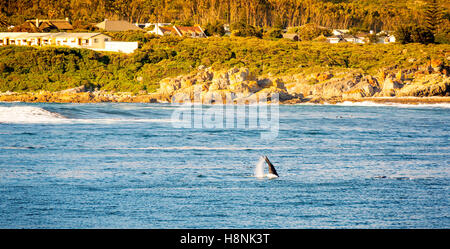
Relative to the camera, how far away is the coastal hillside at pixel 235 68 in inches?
2549

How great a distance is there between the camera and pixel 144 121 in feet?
126

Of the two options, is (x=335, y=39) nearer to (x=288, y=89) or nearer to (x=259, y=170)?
(x=288, y=89)

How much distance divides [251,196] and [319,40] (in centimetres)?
8945

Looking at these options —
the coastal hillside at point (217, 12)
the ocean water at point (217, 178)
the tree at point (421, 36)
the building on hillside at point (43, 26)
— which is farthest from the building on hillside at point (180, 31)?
the ocean water at point (217, 178)

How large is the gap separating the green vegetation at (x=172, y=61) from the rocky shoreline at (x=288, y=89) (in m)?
3.08

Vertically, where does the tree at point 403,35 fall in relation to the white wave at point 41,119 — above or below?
above

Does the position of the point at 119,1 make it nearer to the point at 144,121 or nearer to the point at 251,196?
the point at 144,121

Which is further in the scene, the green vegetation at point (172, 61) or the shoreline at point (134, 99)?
the green vegetation at point (172, 61)

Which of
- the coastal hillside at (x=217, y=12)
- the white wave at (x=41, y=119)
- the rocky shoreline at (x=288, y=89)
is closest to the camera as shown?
the white wave at (x=41, y=119)

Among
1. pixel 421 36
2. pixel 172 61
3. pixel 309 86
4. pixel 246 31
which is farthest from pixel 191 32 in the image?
pixel 421 36

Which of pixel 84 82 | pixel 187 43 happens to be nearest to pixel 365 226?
pixel 84 82

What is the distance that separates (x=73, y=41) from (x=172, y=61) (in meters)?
16.7

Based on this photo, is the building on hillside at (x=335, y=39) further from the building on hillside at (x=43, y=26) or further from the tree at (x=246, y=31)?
the building on hillside at (x=43, y=26)

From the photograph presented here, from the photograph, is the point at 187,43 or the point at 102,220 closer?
the point at 102,220
